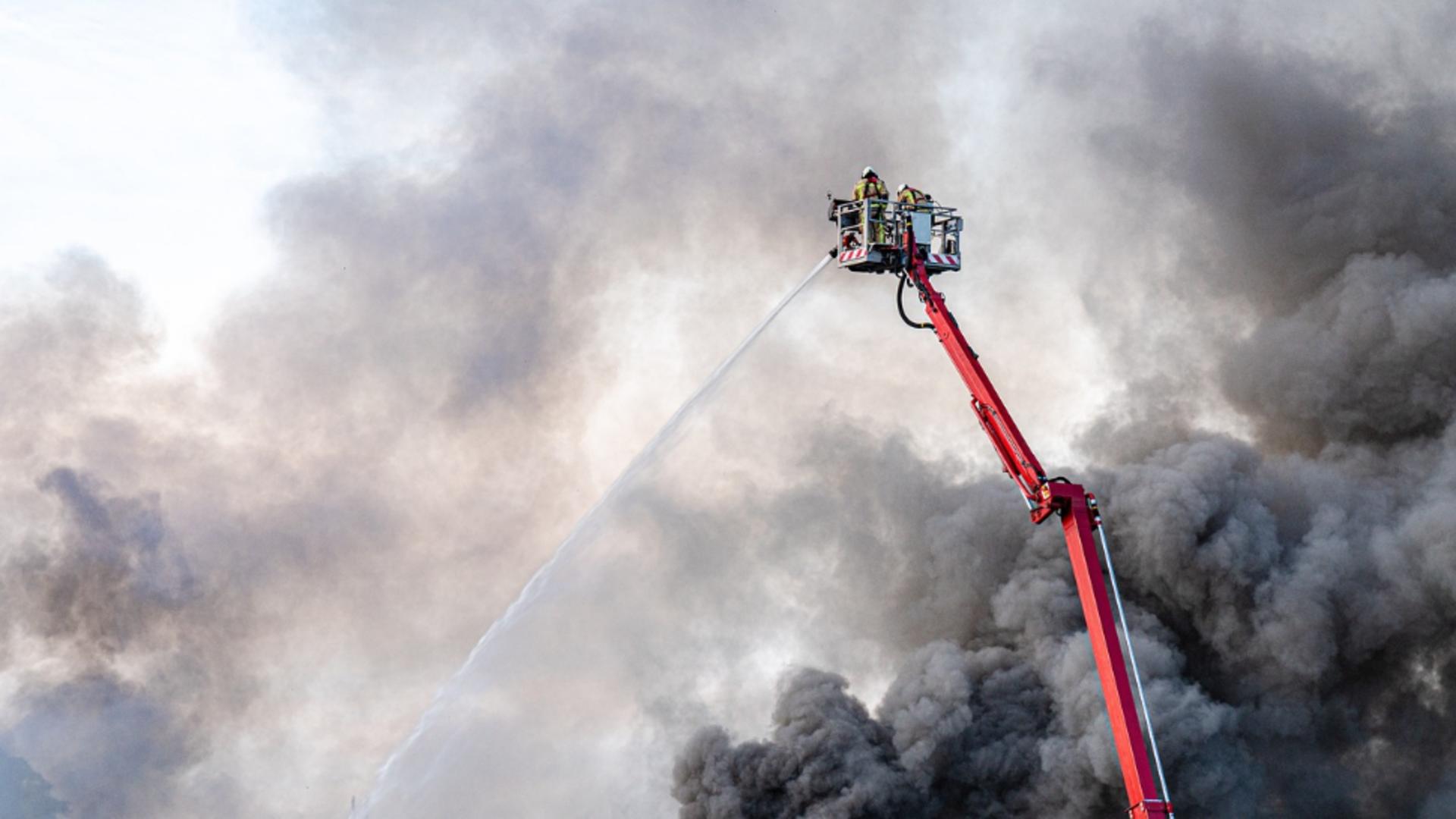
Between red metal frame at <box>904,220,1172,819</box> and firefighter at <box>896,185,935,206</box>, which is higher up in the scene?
firefighter at <box>896,185,935,206</box>

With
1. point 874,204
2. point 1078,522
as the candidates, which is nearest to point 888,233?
point 874,204

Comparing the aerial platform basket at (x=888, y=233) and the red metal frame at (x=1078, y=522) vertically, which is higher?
the aerial platform basket at (x=888, y=233)

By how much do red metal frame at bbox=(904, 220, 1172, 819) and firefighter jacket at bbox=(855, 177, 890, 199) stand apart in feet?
3.21

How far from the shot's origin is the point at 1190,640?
194ft

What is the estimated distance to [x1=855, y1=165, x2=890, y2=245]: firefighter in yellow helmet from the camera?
120ft

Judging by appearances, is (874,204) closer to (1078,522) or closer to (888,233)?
(888,233)

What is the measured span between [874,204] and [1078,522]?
31.4 feet

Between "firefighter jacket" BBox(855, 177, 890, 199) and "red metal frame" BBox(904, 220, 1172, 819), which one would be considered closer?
"red metal frame" BBox(904, 220, 1172, 819)

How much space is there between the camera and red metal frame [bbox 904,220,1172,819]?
3216 centimetres

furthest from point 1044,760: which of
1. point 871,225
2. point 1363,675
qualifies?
point 871,225

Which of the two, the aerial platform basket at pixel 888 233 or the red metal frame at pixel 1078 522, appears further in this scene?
the aerial platform basket at pixel 888 233

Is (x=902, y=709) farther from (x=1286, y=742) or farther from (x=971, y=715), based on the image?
(x=1286, y=742)

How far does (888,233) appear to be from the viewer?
36750mm

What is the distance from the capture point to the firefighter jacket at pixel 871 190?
36.7 metres
